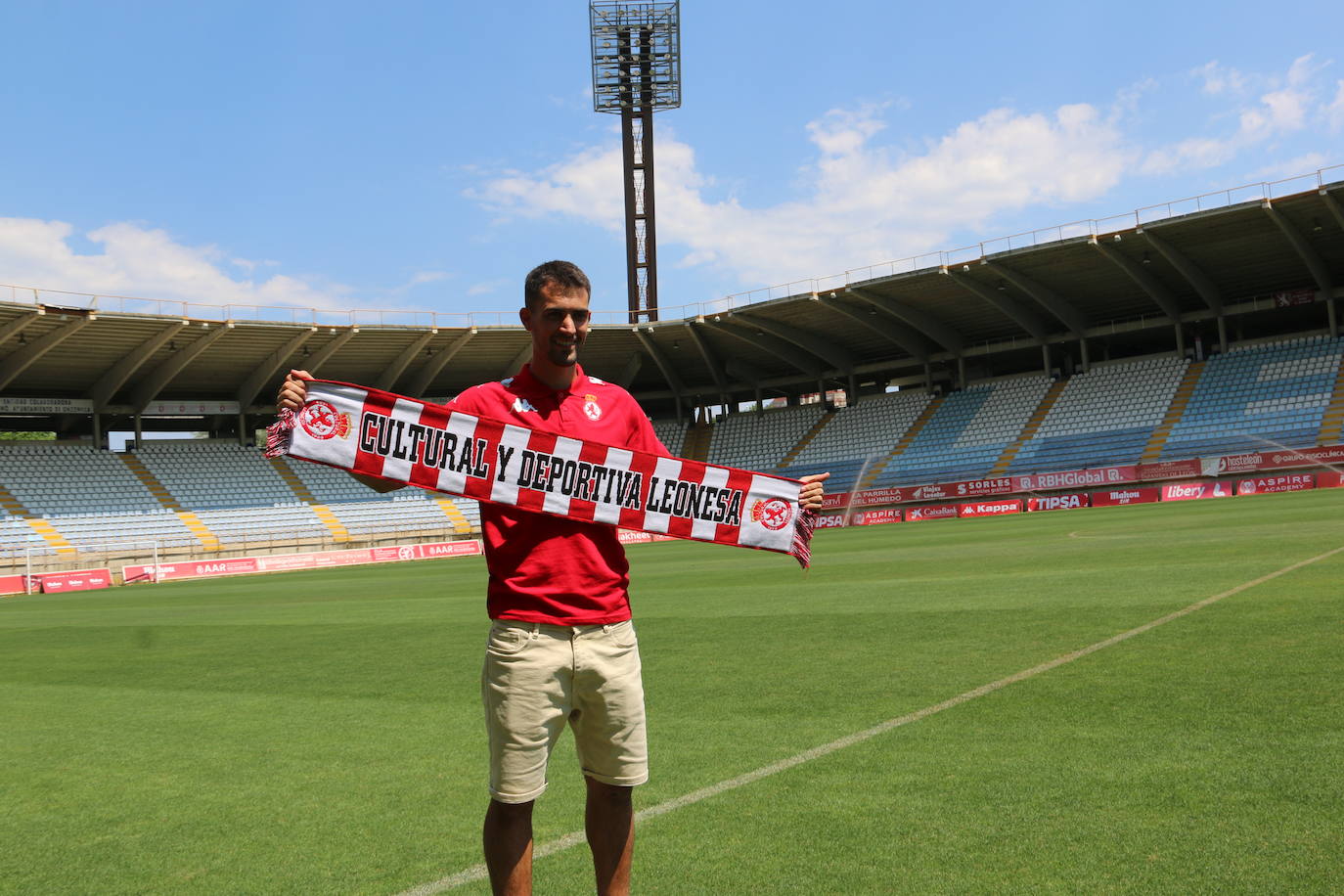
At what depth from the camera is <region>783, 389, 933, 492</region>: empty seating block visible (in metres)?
51.8

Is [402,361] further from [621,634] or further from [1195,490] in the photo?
[621,634]

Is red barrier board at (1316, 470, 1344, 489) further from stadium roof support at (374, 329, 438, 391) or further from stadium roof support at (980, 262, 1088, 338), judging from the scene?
stadium roof support at (374, 329, 438, 391)

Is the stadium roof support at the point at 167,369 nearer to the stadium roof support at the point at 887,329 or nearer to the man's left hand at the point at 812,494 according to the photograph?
the stadium roof support at the point at 887,329

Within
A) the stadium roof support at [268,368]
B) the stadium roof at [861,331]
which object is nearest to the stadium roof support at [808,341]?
the stadium roof at [861,331]

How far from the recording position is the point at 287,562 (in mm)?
38344

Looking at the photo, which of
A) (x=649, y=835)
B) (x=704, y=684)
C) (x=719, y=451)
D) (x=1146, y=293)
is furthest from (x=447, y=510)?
(x=649, y=835)

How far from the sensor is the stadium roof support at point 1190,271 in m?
40.1

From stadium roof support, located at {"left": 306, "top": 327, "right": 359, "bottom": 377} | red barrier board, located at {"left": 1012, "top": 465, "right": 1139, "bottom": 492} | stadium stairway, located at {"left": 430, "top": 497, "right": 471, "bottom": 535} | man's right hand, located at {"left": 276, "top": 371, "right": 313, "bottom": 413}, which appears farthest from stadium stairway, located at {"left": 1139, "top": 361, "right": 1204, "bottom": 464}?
man's right hand, located at {"left": 276, "top": 371, "right": 313, "bottom": 413}

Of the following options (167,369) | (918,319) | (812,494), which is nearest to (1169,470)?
(918,319)

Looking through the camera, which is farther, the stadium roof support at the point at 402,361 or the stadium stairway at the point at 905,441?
the stadium stairway at the point at 905,441

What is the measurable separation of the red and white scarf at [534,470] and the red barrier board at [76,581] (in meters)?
34.9

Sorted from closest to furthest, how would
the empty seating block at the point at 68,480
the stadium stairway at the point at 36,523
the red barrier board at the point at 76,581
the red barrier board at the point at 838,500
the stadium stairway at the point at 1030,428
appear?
the red barrier board at the point at 76,581, the stadium stairway at the point at 36,523, the empty seating block at the point at 68,480, the stadium stairway at the point at 1030,428, the red barrier board at the point at 838,500

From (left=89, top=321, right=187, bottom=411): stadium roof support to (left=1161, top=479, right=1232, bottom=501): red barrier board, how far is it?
3953 centimetres

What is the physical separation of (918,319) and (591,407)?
157 ft
